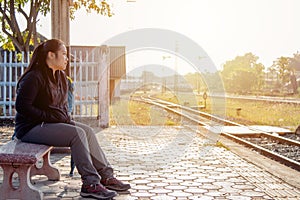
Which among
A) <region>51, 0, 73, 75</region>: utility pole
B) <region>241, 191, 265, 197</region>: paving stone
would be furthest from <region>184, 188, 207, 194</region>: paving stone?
<region>51, 0, 73, 75</region>: utility pole

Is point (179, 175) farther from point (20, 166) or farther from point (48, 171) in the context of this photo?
point (20, 166)

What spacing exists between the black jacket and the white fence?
7.15 metres

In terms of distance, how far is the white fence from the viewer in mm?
11391

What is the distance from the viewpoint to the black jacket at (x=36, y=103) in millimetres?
3957

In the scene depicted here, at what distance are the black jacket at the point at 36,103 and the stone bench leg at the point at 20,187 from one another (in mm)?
448

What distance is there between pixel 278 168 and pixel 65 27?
396 centimetres

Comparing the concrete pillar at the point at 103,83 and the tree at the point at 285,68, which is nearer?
the concrete pillar at the point at 103,83

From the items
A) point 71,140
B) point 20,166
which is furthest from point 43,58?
point 20,166

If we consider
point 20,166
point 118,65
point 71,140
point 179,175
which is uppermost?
point 118,65

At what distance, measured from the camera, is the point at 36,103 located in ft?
13.4

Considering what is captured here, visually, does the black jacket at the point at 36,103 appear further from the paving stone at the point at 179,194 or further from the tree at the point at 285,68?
the tree at the point at 285,68

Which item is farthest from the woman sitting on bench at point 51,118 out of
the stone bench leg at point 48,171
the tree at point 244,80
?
the tree at point 244,80

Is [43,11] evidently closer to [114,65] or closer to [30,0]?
[30,0]

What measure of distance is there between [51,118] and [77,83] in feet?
25.2
